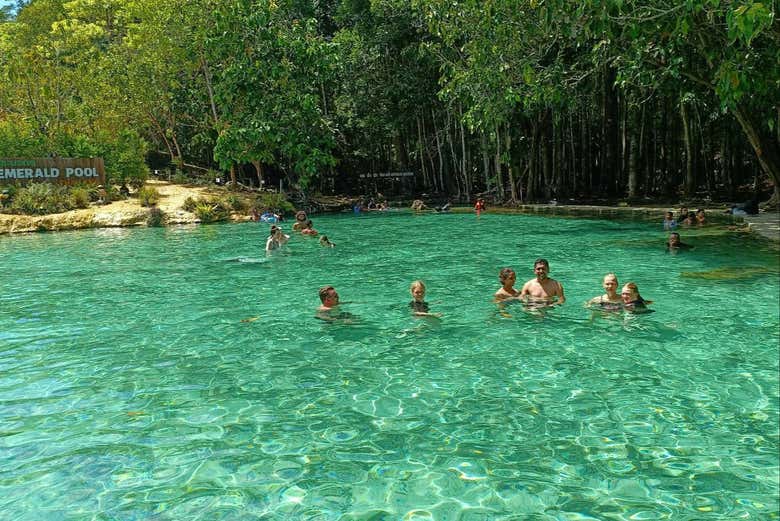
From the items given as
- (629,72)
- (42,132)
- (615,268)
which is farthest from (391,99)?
(615,268)

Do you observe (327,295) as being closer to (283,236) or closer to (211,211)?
Answer: (283,236)

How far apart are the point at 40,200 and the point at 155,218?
5222 mm

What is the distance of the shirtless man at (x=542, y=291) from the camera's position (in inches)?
439

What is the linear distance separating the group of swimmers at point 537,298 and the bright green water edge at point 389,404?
0.33 m

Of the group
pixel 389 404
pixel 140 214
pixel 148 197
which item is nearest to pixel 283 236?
pixel 389 404

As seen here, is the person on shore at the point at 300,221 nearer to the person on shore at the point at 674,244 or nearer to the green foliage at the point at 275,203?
the green foliage at the point at 275,203

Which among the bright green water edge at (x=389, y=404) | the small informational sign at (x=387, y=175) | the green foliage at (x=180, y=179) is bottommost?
the bright green water edge at (x=389, y=404)

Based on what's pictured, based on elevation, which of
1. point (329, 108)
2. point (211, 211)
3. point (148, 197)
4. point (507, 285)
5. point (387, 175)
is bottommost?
point (507, 285)

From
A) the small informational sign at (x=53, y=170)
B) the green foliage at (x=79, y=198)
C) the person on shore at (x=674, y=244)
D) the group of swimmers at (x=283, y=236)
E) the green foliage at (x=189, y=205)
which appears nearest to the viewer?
the person on shore at (x=674, y=244)

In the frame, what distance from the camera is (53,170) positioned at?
32.7m

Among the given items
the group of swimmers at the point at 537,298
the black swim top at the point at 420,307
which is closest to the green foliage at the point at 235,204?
the group of swimmers at the point at 537,298

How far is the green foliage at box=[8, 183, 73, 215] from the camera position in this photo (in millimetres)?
29750

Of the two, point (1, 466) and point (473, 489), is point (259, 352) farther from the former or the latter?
point (473, 489)

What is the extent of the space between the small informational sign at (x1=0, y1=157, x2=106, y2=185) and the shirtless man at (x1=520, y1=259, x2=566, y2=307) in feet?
92.9
